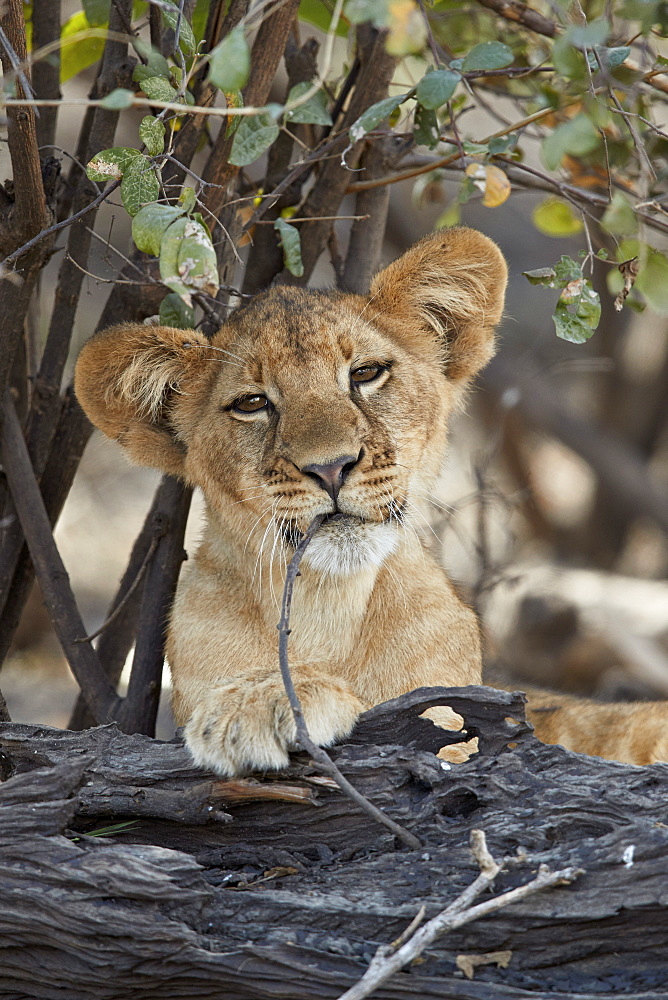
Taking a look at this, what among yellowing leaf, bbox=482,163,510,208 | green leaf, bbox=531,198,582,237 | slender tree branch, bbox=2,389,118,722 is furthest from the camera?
green leaf, bbox=531,198,582,237

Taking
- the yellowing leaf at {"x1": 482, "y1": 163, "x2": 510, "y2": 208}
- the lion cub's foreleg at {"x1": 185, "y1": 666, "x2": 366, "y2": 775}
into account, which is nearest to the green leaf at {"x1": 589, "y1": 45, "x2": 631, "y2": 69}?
the yellowing leaf at {"x1": 482, "y1": 163, "x2": 510, "y2": 208}

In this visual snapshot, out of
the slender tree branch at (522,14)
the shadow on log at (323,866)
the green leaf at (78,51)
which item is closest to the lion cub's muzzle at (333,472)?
the shadow on log at (323,866)

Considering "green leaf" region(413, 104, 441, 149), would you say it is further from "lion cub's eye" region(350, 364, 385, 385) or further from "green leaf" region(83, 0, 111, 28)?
"green leaf" region(83, 0, 111, 28)

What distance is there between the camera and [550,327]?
10852 millimetres

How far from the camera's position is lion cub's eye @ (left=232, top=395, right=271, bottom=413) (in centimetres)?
302

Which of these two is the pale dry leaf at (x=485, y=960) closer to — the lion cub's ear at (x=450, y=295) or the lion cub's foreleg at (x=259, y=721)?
the lion cub's foreleg at (x=259, y=721)

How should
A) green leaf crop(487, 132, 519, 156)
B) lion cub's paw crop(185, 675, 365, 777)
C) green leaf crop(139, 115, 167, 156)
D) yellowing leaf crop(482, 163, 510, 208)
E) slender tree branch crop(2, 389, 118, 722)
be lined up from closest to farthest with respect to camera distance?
lion cub's paw crop(185, 675, 365, 777), green leaf crop(139, 115, 167, 156), yellowing leaf crop(482, 163, 510, 208), green leaf crop(487, 132, 519, 156), slender tree branch crop(2, 389, 118, 722)

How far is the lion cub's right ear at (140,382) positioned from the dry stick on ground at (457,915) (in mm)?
1666

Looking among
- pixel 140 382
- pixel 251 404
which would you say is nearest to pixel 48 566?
pixel 140 382

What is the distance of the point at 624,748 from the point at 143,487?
286 inches

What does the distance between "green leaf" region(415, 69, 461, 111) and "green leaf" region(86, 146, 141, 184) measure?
693 millimetres

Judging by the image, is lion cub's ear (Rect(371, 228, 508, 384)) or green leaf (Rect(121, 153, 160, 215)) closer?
green leaf (Rect(121, 153, 160, 215))

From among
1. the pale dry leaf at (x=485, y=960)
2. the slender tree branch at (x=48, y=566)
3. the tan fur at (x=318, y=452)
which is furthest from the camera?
the slender tree branch at (x=48, y=566)

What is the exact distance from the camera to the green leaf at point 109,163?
8.28 feet
